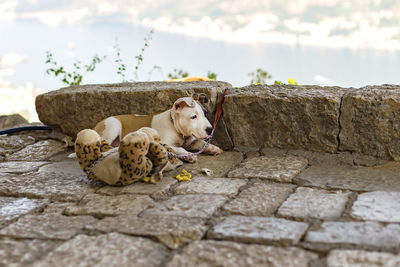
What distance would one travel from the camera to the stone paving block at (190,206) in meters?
2.66

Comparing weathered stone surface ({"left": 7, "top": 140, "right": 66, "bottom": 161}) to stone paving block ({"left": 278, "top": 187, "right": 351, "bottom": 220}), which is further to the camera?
weathered stone surface ({"left": 7, "top": 140, "right": 66, "bottom": 161})

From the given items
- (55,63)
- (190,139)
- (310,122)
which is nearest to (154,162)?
(190,139)

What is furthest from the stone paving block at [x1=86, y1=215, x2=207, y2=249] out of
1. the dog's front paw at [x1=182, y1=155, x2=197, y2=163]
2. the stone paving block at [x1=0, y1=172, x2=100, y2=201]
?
the dog's front paw at [x1=182, y1=155, x2=197, y2=163]

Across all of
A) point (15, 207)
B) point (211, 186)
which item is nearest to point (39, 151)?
point (15, 207)

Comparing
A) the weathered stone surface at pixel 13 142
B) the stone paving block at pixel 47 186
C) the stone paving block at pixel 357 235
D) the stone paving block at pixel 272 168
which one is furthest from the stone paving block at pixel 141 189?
the weathered stone surface at pixel 13 142

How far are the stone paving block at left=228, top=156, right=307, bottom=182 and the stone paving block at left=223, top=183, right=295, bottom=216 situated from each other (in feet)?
0.51

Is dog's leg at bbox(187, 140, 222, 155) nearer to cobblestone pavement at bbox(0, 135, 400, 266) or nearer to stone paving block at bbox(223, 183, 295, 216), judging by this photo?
cobblestone pavement at bbox(0, 135, 400, 266)

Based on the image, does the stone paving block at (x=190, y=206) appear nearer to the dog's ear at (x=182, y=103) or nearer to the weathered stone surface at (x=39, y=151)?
the dog's ear at (x=182, y=103)

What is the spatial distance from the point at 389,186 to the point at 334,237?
98 centimetres

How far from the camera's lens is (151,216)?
8.64ft

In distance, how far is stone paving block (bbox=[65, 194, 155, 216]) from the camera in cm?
277

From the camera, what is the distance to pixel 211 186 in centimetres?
318

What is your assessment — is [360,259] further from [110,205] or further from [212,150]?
[212,150]

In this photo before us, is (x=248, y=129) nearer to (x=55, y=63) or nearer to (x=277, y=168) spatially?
(x=277, y=168)
